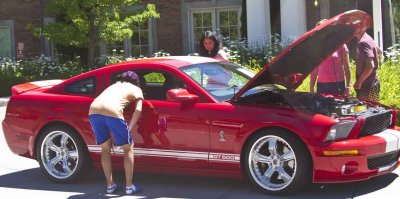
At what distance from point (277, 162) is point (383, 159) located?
3.52ft

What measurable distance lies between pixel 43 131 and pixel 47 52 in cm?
1708

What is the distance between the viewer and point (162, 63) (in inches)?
275

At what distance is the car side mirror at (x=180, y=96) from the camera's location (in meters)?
6.47

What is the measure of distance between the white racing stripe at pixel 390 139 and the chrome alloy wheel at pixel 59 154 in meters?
3.38

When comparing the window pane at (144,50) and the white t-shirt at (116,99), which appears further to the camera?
the window pane at (144,50)

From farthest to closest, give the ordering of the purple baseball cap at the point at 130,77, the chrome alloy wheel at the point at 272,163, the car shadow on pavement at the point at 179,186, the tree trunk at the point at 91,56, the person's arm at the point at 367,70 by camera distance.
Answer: the tree trunk at the point at 91,56, the person's arm at the point at 367,70, the purple baseball cap at the point at 130,77, the car shadow on pavement at the point at 179,186, the chrome alloy wheel at the point at 272,163

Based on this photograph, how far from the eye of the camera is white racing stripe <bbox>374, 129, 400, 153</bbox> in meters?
6.20

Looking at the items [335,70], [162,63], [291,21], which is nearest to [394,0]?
[291,21]

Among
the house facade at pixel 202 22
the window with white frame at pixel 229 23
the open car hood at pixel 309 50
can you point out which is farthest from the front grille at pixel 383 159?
the window with white frame at pixel 229 23

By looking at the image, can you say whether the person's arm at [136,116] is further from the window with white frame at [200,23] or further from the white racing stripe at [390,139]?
the window with white frame at [200,23]

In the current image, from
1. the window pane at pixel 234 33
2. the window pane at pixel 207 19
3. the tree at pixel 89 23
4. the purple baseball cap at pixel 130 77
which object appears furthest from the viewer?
the window pane at pixel 207 19

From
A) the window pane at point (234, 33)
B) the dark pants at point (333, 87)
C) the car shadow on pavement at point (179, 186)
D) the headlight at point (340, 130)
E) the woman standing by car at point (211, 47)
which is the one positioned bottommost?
the car shadow on pavement at point (179, 186)

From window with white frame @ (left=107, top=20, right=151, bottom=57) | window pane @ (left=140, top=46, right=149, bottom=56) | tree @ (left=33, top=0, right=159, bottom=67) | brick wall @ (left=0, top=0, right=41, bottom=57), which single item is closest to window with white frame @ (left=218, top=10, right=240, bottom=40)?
window with white frame @ (left=107, top=20, right=151, bottom=57)

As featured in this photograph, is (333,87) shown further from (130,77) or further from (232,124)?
(130,77)
